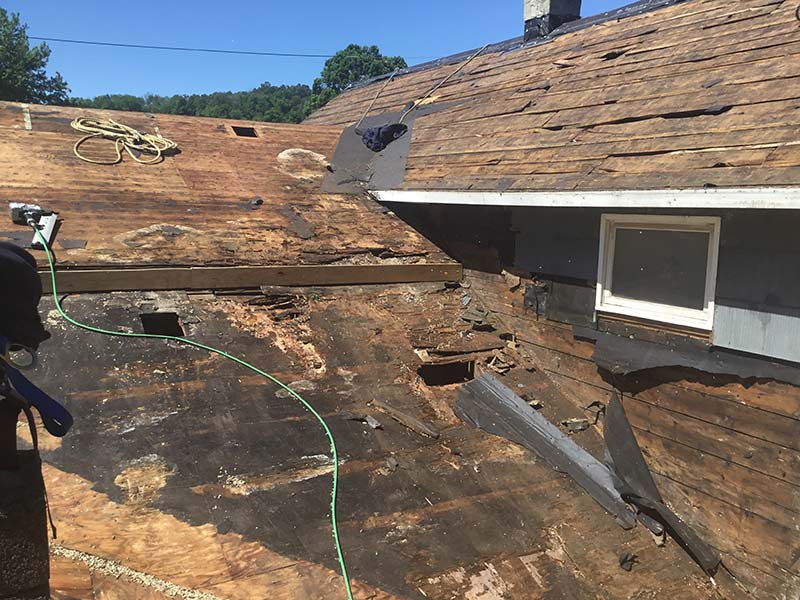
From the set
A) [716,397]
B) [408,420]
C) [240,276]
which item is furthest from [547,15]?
[408,420]

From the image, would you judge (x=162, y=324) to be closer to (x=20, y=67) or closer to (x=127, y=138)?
(x=127, y=138)

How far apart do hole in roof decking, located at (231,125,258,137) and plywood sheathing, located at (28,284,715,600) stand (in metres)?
3.96

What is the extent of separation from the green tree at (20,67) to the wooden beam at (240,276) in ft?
111

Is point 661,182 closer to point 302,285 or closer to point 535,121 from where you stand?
point 535,121

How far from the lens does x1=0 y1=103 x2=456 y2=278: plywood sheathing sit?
5.31 meters

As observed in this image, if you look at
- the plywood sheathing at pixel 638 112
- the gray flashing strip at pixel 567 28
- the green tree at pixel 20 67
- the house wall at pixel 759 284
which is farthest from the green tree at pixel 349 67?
the house wall at pixel 759 284

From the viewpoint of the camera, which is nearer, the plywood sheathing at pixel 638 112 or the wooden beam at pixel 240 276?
the plywood sheathing at pixel 638 112

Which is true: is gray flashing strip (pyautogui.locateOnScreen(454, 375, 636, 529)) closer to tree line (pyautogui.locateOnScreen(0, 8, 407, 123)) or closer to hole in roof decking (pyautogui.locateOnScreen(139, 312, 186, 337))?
hole in roof decking (pyautogui.locateOnScreen(139, 312, 186, 337))

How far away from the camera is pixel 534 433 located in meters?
4.75

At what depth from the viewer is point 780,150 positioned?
11.6 feet

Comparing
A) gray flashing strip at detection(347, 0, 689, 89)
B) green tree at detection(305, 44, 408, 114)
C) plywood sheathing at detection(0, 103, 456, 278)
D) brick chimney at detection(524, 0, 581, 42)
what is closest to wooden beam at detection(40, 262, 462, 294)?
plywood sheathing at detection(0, 103, 456, 278)

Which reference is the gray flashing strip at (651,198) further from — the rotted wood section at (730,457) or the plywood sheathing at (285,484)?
the plywood sheathing at (285,484)

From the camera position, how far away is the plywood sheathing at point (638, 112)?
3883mm

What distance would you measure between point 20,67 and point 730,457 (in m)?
40.0
